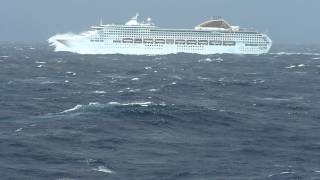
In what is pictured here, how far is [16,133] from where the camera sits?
49.9 m

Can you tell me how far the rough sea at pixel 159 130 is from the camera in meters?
40.2

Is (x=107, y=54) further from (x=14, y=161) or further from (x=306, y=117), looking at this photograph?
(x=14, y=161)

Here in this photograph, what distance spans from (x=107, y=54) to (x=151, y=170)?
14402 centimetres

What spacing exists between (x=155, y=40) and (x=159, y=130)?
132276 millimetres

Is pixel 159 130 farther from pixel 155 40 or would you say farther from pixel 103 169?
pixel 155 40

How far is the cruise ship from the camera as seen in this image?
183 m

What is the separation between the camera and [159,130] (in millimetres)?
53031

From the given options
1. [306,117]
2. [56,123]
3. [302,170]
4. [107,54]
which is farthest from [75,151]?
[107,54]

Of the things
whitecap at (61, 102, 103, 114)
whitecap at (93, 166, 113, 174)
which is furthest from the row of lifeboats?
whitecap at (93, 166, 113, 174)

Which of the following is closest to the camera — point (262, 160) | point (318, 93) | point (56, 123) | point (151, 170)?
point (151, 170)

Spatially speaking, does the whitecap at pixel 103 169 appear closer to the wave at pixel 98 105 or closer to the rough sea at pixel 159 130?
the rough sea at pixel 159 130

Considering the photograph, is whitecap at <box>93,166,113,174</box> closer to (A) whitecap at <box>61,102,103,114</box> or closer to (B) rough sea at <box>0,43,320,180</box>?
(B) rough sea at <box>0,43,320,180</box>

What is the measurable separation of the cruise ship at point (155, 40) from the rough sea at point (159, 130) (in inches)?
3520

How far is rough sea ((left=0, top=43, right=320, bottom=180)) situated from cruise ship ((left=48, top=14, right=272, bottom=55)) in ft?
293
